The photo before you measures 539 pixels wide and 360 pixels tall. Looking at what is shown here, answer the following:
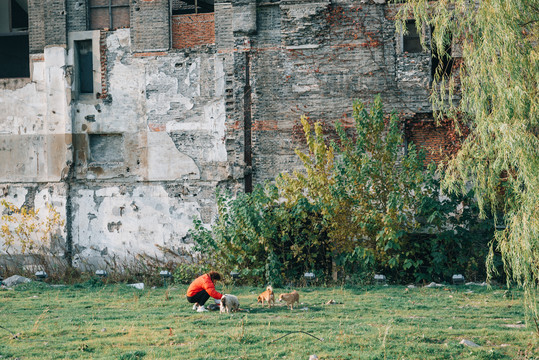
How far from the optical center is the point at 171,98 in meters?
19.0

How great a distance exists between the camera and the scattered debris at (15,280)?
1659 centimetres

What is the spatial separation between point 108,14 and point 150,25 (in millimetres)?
1399

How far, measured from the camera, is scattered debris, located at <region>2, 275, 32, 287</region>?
16.6m

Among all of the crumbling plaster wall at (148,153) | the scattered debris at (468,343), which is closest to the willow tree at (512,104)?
the scattered debris at (468,343)

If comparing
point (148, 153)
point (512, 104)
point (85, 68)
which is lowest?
point (148, 153)

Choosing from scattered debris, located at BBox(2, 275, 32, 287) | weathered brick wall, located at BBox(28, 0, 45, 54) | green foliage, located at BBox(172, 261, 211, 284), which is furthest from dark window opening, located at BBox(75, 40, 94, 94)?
green foliage, located at BBox(172, 261, 211, 284)

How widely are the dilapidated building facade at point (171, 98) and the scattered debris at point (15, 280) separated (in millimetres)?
2111

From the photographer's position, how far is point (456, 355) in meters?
9.07

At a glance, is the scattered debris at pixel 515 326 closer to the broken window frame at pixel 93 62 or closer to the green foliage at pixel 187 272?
the green foliage at pixel 187 272

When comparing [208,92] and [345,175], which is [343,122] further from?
[208,92]

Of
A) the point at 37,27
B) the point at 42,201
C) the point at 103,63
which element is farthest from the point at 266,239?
the point at 37,27

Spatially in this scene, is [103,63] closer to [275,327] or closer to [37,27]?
[37,27]

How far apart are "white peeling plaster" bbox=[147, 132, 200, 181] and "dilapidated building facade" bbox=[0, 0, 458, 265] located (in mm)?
29

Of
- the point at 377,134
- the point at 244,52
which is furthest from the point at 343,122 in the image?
the point at 244,52
